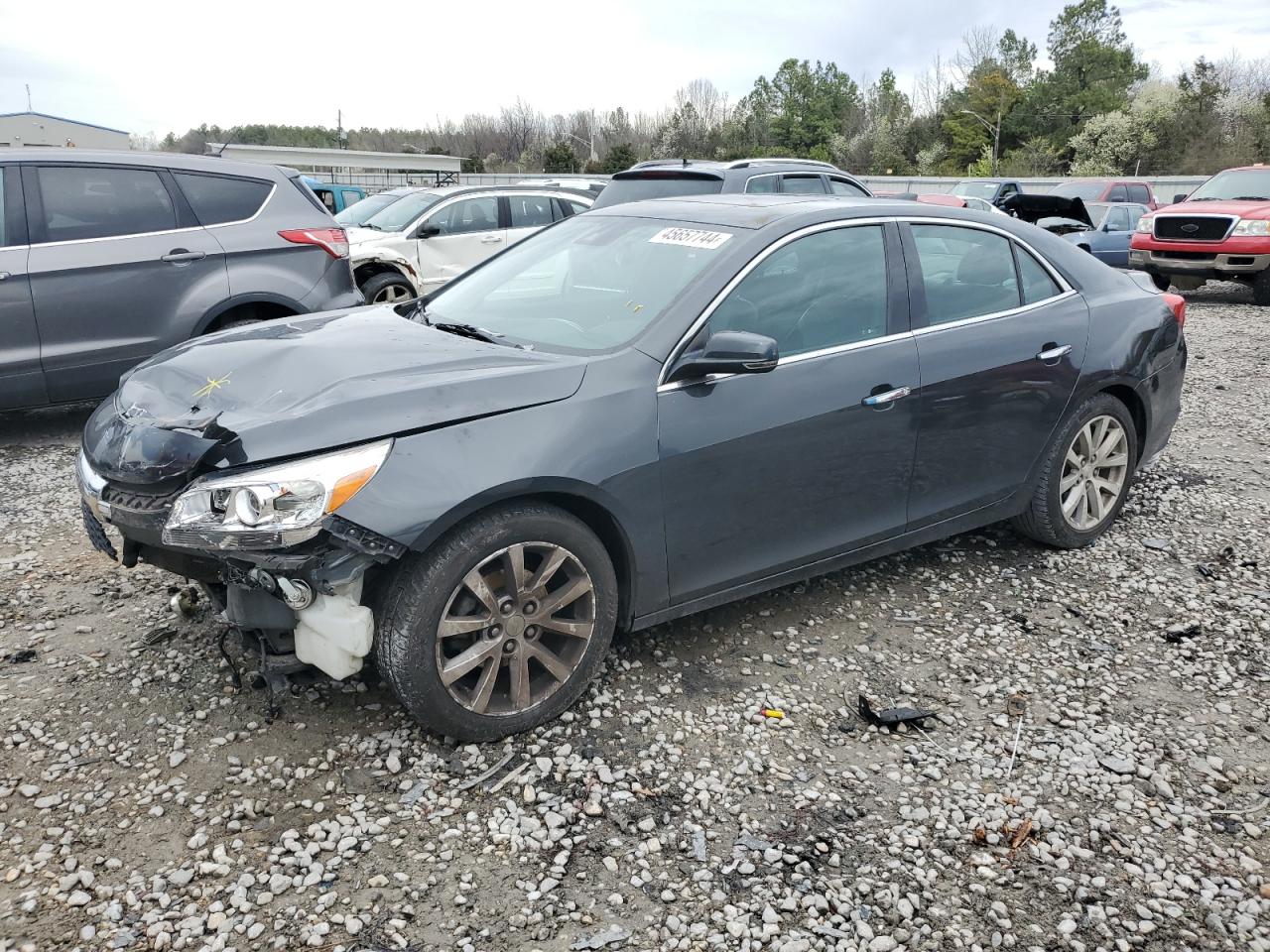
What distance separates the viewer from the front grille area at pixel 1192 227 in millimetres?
Answer: 13820

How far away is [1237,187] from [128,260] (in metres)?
15.6

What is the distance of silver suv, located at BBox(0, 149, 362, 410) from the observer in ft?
20.1

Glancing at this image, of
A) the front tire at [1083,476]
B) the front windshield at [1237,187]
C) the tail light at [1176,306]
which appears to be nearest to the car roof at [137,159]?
the front tire at [1083,476]

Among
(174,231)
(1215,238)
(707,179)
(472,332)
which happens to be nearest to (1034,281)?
(472,332)

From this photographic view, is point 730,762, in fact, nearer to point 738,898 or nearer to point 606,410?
point 738,898

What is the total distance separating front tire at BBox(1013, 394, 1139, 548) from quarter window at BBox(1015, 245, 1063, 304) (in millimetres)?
550

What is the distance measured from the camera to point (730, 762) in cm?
317

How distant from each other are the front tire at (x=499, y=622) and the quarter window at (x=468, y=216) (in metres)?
9.20

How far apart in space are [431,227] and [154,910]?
9906 mm

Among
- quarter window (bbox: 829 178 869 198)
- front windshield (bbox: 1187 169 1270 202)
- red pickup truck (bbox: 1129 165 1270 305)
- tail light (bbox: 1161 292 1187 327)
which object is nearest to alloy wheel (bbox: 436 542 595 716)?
tail light (bbox: 1161 292 1187 327)

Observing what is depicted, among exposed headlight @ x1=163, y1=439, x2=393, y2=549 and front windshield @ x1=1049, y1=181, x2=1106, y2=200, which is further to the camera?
front windshield @ x1=1049, y1=181, x2=1106, y2=200

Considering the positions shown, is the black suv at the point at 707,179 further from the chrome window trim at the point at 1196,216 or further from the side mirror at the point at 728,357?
the chrome window trim at the point at 1196,216

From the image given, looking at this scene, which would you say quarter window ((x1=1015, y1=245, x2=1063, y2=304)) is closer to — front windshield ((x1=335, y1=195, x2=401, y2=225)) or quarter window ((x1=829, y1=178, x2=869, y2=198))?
quarter window ((x1=829, y1=178, x2=869, y2=198))

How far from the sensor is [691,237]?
12.6ft
